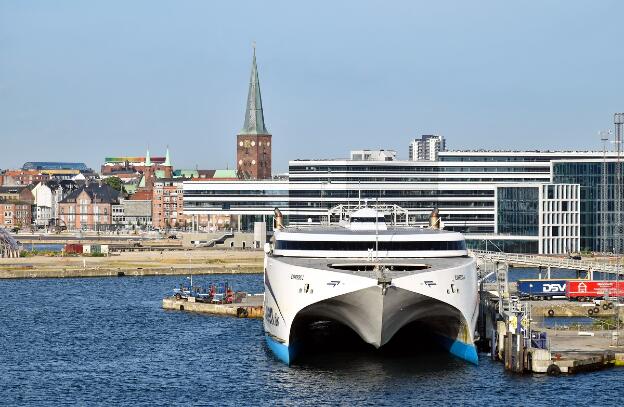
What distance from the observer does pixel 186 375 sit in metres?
77.6

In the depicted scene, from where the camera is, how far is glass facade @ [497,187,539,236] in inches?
7431

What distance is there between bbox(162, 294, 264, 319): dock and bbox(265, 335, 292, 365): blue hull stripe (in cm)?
2516

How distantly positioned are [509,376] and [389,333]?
6.88 meters

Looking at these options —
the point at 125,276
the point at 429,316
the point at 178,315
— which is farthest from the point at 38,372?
the point at 125,276

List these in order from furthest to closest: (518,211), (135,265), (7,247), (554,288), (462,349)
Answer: (518,211)
(7,247)
(135,265)
(554,288)
(462,349)

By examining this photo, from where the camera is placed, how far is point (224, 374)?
77562 mm

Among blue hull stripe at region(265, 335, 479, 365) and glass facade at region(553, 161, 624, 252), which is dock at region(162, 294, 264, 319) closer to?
blue hull stripe at region(265, 335, 479, 365)

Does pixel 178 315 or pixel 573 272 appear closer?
pixel 178 315

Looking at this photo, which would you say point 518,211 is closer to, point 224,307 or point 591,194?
point 591,194

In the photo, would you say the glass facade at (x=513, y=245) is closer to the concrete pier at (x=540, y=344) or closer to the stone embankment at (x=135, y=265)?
the stone embankment at (x=135, y=265)

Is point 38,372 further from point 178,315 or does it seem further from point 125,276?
point 125,276

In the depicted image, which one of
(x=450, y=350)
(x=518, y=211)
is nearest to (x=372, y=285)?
(x=450, y=350)

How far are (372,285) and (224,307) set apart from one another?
41.2 m

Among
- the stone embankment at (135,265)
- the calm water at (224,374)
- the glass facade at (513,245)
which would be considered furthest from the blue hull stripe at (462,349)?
the glass facade at (513,245)
